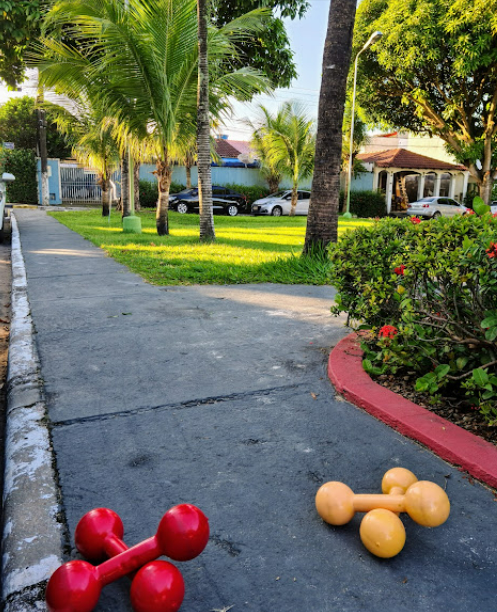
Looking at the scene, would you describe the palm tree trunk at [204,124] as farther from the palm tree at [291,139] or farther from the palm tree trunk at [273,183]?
the palm tree trunk at [273,183]

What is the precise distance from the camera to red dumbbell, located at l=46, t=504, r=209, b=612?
4.93 ft

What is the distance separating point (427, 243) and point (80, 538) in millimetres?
2353

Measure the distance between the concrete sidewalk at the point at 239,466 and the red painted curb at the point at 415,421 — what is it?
0.06m

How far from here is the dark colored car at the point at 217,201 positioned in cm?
2614

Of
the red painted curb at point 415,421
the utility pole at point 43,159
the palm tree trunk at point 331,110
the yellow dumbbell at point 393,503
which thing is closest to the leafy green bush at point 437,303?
the red painted curb at point 415,421

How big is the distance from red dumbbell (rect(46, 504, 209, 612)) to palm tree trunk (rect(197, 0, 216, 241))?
10.4m

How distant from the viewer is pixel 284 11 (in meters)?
16.5

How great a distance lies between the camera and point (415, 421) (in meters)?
2.78

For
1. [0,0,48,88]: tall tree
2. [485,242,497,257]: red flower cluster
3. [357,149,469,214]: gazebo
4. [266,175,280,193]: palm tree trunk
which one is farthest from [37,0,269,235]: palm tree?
[357,149,469,214]: gazebo

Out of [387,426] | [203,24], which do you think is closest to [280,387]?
[387,426]

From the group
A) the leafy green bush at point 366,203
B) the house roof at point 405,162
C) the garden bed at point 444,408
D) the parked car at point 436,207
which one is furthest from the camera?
the house roof at point 405,162

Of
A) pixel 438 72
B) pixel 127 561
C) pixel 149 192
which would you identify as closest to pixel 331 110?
pixel 127 561

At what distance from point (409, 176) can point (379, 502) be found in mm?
41373

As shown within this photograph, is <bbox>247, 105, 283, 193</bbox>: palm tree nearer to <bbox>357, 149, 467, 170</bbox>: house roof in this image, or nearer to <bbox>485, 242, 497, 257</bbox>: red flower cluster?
<bbox>357, 149, 467, 170</bbox>: house roof
